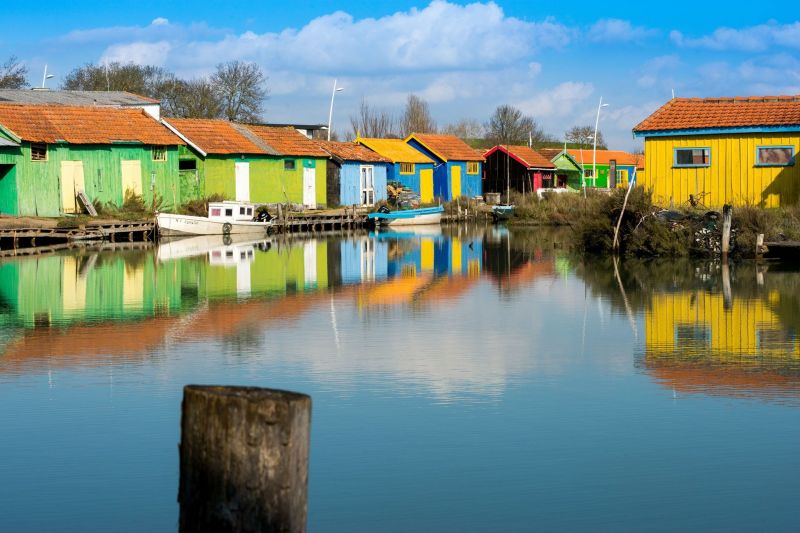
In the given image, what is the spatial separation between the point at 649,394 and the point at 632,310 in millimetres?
8085

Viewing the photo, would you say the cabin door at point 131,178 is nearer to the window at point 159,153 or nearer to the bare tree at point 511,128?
the window at point 159,153

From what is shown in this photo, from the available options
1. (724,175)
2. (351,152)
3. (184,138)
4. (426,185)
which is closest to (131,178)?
(184,138)

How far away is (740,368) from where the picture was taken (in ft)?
46.4

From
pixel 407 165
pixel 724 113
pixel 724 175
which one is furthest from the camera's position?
pixel 407 165

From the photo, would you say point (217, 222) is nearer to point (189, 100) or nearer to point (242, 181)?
point (242, 181)

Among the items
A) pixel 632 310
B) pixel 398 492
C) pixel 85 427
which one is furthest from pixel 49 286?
pixel 398 492

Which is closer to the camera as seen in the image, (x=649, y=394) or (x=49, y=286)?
(x=649, y=394)

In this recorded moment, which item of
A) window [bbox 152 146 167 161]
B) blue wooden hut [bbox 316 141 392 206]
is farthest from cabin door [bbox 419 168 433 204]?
window [bbox 152 146 167 161]

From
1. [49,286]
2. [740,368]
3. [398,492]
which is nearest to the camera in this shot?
[398,492]

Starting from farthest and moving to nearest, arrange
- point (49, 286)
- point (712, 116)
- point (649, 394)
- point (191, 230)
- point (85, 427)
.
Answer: point (191, 230) → point (712, 116) → point (49, 286) → point (649, 394) → point (85, 427)

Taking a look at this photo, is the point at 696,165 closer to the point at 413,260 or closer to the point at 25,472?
the point at 413,260

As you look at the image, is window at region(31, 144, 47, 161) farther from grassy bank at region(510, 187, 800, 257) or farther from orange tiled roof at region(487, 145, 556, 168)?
orange tiled roof at region(487, 145, 556, 168)

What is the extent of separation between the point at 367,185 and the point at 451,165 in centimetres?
1029

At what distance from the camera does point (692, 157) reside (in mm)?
34094
